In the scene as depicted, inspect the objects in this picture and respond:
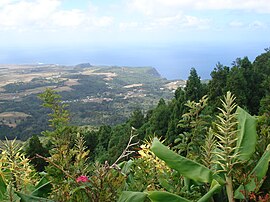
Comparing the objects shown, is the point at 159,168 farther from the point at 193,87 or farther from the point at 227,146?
the point at 193,87

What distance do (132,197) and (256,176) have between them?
56 centimetres

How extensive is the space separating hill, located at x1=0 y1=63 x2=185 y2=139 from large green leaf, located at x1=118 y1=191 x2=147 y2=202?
53685mm

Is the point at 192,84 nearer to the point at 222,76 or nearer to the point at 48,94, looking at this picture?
the point at 222,76

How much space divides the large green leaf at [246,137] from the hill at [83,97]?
5349 centimetres

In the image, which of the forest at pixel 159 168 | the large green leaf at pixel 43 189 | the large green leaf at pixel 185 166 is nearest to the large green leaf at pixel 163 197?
the forest at pixel 159 168

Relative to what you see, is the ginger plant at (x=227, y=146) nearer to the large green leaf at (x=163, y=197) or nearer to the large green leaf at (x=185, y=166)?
the large green leaf at (x=185, y=166)

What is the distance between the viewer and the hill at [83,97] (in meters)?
66.2

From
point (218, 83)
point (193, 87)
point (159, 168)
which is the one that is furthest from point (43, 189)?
point (218, 83)

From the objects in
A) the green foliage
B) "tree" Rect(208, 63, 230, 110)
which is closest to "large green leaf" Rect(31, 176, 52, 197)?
the green foliage

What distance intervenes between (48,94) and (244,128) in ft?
3.40

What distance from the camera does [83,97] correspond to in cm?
9075

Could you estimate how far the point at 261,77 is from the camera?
2286 centimetres

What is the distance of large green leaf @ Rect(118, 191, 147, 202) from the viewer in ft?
5.30

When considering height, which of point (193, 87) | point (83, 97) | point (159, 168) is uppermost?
point (159, 168)
